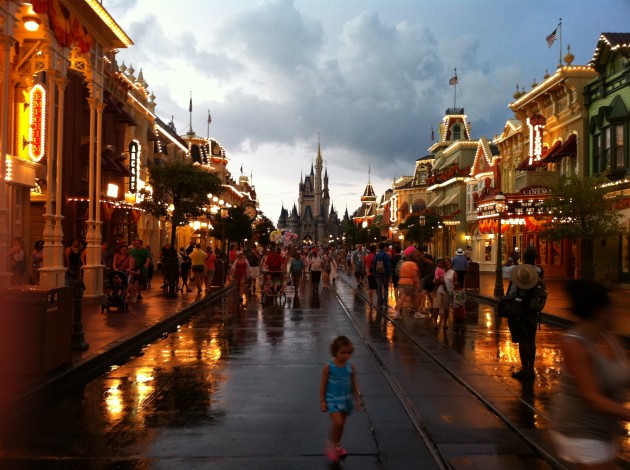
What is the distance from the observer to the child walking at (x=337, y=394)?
592 cm

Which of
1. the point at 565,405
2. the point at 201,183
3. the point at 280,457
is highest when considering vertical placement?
the point at 201,183

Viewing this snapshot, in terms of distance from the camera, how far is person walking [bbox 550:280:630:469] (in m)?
3.80

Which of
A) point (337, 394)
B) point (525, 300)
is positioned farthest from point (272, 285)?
point (337, 394)

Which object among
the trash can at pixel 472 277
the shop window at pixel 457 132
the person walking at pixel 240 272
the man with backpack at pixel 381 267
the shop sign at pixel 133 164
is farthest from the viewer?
the shop window at pixel 457 132

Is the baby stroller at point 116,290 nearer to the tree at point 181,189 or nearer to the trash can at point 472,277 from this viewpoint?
the trash can at point 472,277

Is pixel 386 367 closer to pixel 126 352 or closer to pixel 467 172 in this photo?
pixel 126 352

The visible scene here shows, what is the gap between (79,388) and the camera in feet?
29.9

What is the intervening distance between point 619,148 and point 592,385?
94.8ft

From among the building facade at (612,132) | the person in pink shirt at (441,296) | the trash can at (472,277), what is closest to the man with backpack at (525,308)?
the person in pink shirt at (441,296)

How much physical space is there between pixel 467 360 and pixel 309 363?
2571mm

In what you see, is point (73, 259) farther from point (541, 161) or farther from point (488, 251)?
point (488, 251)

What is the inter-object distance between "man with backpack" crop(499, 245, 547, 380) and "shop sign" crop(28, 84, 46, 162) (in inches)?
706

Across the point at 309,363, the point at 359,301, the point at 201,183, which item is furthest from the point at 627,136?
the point at 309,363

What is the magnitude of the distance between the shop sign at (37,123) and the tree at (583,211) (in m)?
18.9
